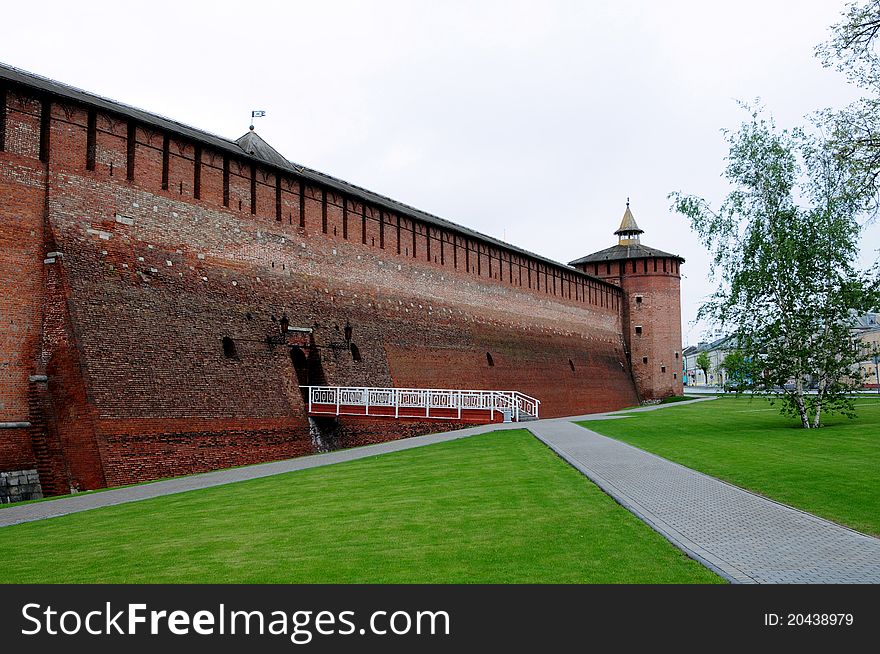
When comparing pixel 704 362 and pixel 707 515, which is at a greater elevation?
pixel 704 362

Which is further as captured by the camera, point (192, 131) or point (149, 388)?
point (192, 131)

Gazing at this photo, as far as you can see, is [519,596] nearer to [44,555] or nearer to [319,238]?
[44,555]

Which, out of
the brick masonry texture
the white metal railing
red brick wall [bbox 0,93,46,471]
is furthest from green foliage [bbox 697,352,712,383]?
the brick masonry texture

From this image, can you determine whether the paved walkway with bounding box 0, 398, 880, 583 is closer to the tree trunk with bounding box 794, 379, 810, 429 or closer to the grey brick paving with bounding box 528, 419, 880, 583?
the grey brick paving with bounding box 528, 419, 880, 583

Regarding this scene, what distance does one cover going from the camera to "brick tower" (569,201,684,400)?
43281mm

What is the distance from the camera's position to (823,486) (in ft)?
32.0

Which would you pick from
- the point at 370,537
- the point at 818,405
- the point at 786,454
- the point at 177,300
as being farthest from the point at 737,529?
the point at 818,405

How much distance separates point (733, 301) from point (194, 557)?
18.4 m

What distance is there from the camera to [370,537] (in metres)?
6.87

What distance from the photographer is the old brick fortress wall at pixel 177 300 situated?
13.7 m

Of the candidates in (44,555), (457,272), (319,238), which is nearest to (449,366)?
(457,272)

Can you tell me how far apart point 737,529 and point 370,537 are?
136 inches

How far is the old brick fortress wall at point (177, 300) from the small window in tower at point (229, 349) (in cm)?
3

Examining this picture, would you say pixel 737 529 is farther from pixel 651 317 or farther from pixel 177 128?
pixel 651 317
